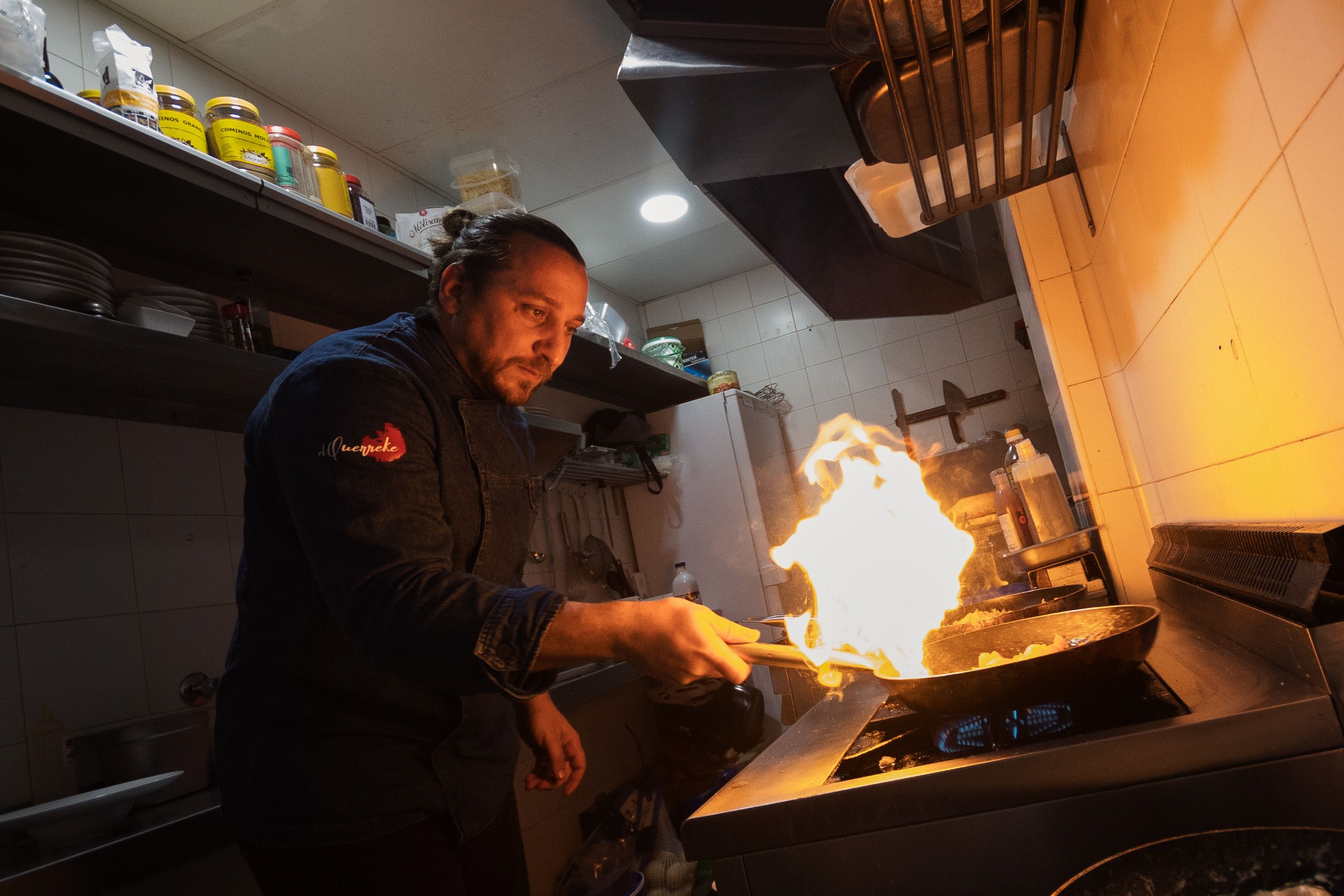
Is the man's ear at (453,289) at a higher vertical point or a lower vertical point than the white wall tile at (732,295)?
lower

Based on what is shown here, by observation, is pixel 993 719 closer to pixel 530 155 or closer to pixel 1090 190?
pixel 1090 190

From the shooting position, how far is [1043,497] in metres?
1.88

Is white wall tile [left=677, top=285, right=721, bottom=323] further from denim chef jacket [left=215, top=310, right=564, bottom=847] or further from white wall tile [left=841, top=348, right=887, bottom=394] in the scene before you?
denim chef jacket [left=215, top=310, right=564, bottom=847]

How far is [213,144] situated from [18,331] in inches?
32.7

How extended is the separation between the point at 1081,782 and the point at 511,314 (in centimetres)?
Answer: 105

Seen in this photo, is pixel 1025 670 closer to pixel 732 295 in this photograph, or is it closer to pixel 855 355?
pixel 855 355

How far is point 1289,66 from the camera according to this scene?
0.58 meters

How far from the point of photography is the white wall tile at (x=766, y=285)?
4695 mm

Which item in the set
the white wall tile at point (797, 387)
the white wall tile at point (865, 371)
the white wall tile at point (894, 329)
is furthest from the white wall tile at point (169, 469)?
the white wall tile at point (894, 329)

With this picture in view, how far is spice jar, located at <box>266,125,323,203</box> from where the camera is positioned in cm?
209

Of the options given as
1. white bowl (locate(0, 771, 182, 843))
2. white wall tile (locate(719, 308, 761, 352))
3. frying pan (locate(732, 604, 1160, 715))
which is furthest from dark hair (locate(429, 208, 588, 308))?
white wall tile (locate(719, 308, 761, 352))

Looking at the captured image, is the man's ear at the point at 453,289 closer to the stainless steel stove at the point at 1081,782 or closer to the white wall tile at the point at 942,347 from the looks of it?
the stainless steel stove at the point at 1081,782

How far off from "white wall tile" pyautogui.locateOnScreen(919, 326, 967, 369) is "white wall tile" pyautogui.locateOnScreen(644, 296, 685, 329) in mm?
1480

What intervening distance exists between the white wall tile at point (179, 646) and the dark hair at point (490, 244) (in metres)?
1.08
